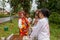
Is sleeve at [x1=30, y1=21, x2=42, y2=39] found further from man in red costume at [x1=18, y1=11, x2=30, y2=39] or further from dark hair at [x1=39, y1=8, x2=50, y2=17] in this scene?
man in red costume at [x1=18, y1=11, x2=30, y2=39]

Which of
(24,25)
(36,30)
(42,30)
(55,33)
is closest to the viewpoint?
(36,30)

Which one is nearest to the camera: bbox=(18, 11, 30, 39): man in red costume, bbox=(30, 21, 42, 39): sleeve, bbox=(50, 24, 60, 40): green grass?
bbox=(30, 21, 42, 39): sleeve

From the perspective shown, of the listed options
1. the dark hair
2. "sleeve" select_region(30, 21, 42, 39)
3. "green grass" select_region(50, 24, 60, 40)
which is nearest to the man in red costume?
the dark hair

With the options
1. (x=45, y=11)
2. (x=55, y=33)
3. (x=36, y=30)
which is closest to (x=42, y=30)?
(x=36, y=30)

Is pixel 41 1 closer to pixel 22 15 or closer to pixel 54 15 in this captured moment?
pixel 54 15

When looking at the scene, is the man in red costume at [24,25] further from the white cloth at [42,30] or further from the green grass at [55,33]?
the green grass at [55,33]

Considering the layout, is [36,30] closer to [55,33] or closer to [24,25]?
[24,25]

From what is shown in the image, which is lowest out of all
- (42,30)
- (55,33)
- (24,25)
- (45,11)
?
(55,33)

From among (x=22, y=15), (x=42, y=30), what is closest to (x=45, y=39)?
(x=42, y=30)

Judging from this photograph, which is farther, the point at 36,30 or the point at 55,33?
the point at 55,33

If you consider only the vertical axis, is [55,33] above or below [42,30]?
below

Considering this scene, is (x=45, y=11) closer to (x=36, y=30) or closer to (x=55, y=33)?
(x=36, y=30)

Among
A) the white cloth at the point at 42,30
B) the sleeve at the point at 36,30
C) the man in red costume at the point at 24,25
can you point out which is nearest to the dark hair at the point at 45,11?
the white cloth at the point at 42,30

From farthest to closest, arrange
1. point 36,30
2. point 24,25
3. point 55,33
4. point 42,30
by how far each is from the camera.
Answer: point 55,33 → point 24,25 → point 42,30 → point 36,30
